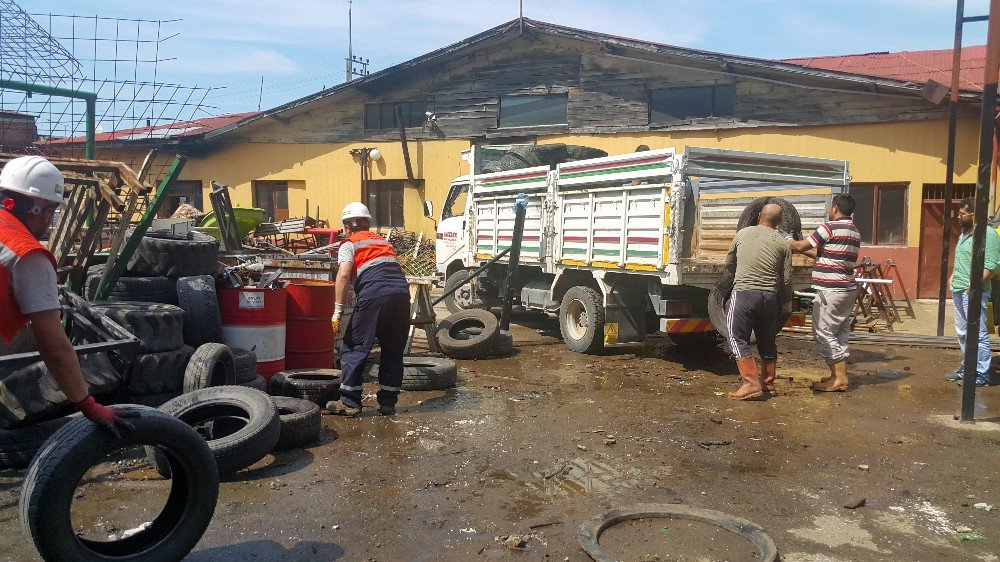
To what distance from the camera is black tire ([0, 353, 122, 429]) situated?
15.4 ft

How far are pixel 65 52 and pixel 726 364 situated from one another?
1000 cm

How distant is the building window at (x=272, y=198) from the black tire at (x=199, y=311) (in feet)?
52.4

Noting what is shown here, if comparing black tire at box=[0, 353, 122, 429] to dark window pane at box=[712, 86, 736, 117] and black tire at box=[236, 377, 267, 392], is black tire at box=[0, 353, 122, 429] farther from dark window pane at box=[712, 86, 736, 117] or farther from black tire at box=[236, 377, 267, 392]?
dark window pane at box=[712, 86, 736, 117]

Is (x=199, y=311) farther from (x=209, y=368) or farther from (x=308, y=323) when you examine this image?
(x=308, y=323)

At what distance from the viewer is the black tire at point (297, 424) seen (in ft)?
17.3

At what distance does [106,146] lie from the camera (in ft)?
73.2

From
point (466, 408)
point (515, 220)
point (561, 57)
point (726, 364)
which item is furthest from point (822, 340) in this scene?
point (561, 57)

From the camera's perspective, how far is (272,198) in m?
22.2

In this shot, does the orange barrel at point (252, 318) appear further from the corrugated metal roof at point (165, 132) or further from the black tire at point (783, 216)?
the corrugated metal roof at point (165, 132)

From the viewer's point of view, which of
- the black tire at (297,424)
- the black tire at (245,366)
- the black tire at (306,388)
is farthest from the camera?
the black tire at (306,388)

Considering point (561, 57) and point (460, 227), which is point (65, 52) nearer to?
point (460, 227)

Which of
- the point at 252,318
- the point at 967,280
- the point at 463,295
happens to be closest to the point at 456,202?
the point at 463,295

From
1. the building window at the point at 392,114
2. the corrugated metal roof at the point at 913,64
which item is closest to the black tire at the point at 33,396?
the corrugated metal roof at the point at 913,64

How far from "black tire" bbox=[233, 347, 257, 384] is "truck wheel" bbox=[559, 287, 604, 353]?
4.30m
